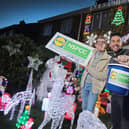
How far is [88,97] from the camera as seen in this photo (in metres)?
2.10

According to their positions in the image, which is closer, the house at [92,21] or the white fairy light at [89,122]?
the white fairy light at [89,122]

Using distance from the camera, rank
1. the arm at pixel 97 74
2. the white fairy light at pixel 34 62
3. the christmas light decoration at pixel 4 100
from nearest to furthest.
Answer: the arm at pixel 97 74
the christmas light decoration at pixel 4 100
the white fairy light at pixel 34 62

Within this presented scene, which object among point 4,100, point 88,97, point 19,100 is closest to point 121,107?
point 88,97

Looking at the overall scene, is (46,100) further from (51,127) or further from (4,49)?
(4,49)

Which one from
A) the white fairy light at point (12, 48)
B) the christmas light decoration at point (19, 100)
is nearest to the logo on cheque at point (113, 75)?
the christmas light decoration at point (19, 100)

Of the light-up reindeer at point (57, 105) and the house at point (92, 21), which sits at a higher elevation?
the house at point (92, 21)

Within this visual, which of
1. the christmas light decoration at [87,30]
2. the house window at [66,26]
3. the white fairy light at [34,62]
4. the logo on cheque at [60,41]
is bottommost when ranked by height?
the white fairy light at [34,62]

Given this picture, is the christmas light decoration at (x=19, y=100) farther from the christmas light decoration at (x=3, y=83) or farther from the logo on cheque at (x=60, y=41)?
the logo on cheque at (x=60, y=41)

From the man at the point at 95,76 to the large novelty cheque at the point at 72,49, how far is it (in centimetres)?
9

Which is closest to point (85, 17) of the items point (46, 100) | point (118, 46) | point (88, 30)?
point (88, 30)

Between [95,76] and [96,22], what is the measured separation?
6.38 m

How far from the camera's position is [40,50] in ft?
10.1

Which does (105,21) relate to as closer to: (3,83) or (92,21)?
(92,21)

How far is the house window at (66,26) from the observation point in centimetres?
975
